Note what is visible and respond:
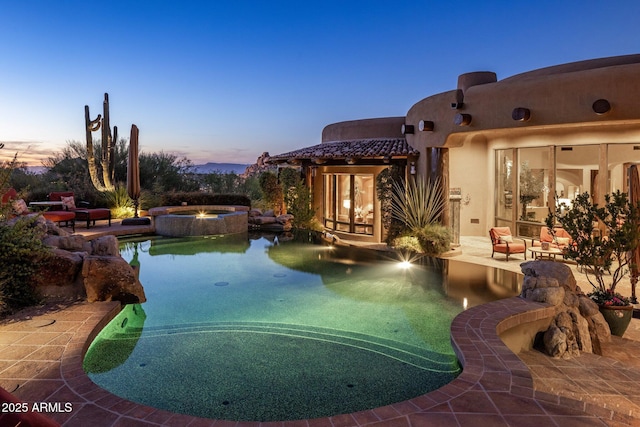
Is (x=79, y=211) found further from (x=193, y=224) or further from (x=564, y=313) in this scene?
(x=564, y=313)

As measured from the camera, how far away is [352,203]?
1606 cm

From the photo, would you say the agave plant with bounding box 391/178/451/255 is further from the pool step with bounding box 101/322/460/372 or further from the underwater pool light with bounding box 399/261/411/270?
the pool step with bounding box 101/322/460/372

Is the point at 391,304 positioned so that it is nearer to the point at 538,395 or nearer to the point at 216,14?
the point at 538,395

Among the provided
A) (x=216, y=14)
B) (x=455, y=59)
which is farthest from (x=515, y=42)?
(x=216, y=14)

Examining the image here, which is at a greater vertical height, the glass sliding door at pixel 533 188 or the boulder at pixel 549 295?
the glass sliding door at pixel 533 188

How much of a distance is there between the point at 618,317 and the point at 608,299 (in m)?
0.31

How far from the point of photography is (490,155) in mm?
15289

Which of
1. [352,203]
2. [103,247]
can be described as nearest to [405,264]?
[352,203]

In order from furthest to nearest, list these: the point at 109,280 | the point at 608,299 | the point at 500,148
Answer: the point at 500,148 → the point at 608,299 → the point at 109,280

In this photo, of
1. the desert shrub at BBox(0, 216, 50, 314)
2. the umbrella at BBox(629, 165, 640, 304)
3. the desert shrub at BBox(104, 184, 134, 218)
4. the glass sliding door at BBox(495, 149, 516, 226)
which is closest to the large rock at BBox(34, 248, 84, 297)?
the desert shrub at BBox(0, 216, 50, 314)

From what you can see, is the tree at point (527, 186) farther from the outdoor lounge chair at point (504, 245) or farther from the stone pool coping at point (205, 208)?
the stone pool coping at point (205, 208)

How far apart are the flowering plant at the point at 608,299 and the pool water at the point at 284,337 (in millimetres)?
1326

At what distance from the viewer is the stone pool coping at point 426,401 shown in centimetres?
319

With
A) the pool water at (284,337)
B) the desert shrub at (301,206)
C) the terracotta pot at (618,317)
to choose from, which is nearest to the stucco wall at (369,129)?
the desert shrub at (301,206)
